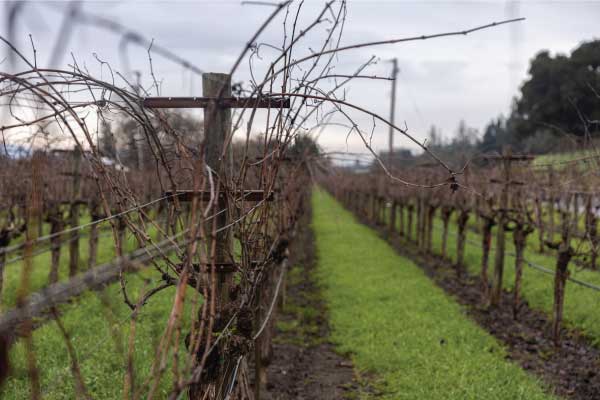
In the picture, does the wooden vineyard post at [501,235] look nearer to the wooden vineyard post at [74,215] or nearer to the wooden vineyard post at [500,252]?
the wooden vineyard post at [500,252]

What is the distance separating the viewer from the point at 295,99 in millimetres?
2977

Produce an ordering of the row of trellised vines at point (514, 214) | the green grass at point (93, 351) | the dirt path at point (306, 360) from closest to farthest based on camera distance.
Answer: the green grass at point (93, 351) → the dirt path at point (306, 360) → the row of trellised vines at point (514, 214)

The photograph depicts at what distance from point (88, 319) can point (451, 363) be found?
15.0ft

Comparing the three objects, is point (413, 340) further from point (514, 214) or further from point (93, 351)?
point (514, 214)

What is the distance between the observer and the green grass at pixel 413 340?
6059mm

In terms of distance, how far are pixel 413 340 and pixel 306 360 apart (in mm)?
1440

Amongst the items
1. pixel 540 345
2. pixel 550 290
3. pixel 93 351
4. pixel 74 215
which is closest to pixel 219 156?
pixel 93 351

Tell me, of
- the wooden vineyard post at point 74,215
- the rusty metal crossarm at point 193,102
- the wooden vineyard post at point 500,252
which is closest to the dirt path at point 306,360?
the wooden vineyard post at point 500,252

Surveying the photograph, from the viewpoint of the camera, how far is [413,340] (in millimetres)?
7816

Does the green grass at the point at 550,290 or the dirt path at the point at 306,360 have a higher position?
the green grass at the point at 550,290

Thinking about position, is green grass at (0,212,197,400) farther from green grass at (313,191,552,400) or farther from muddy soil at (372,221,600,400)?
muddy soil at (372,221,600,400)

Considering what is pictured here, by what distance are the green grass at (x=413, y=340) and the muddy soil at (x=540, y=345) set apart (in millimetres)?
357

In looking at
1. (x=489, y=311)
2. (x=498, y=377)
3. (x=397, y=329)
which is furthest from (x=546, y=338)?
(x=498, y=377)

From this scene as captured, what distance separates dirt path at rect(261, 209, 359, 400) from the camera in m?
6.40
